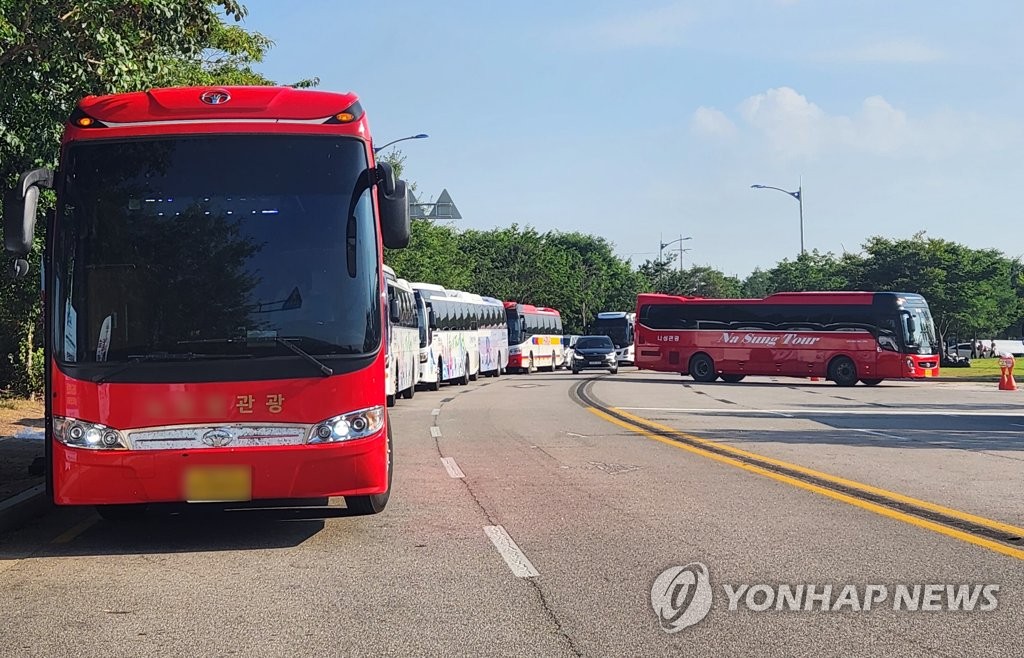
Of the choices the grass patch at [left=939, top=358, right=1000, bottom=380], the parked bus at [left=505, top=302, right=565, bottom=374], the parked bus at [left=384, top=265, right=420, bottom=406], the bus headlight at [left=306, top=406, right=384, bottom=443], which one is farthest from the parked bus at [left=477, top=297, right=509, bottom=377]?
the bus headlight at [left=306, top=406, right=384, bottom=443]

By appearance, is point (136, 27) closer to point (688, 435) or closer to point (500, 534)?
point (500, 534)

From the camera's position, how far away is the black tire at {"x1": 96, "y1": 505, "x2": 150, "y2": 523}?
9.72m

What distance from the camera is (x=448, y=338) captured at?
38.4m

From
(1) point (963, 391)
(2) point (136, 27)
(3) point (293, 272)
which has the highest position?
(2) point (136, 27)

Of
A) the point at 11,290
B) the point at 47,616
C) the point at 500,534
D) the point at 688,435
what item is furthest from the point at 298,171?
the point at 11,290

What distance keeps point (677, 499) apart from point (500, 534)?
2.38m

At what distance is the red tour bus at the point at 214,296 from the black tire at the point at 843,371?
34.0 metres

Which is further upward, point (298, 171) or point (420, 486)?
point (298, 171)

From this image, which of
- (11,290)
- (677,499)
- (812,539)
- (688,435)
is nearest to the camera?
(812,539)

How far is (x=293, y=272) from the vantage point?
336 inches

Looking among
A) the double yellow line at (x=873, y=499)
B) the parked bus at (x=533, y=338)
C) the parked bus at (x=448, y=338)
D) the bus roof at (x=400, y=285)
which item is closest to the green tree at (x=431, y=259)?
the parked bus at (x=533, y=338)

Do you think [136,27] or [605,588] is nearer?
[605,588]

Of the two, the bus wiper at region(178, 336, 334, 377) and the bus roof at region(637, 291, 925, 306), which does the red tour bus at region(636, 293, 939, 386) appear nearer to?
the bus roof at region(637, 291, 925, 306)

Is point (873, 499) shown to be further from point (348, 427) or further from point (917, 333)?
point (917, 333)
